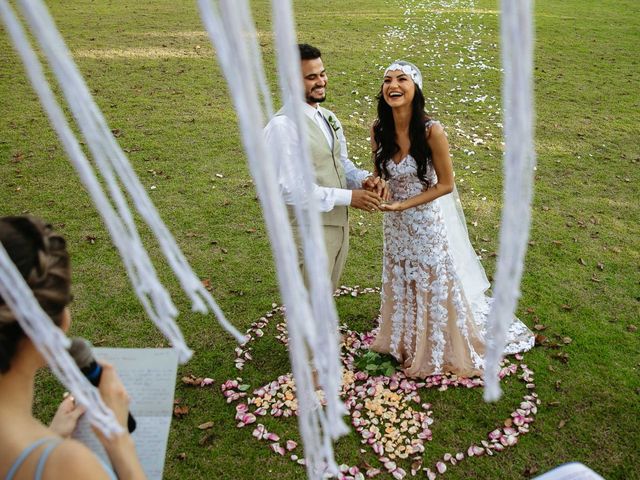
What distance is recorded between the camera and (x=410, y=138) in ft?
12.7

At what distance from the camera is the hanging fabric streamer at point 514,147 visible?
2.67 ft

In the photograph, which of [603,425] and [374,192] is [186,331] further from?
[603,425]

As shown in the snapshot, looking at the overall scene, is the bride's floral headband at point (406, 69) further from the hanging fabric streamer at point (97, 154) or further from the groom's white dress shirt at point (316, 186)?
the hanging fabric streamer at point (97, 154)

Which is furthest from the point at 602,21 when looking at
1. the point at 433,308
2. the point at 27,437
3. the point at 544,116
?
the point at 27,437

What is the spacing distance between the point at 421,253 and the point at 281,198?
3.30 meters

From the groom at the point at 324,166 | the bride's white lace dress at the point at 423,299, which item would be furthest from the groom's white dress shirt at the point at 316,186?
the bride's white lace dress at the point at 423,299

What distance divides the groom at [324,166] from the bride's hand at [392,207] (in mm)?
78

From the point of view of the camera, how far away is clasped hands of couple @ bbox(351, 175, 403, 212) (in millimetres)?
3729

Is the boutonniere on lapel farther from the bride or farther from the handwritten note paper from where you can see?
the handwritten note paper

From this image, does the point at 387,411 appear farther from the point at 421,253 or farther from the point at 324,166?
the point at 324,166

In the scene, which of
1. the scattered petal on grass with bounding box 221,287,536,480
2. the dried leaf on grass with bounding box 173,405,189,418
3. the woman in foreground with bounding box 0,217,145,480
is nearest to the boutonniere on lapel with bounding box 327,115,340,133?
the scattered petal on grass with bounding box 221,287,536,480

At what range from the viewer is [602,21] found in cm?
1653

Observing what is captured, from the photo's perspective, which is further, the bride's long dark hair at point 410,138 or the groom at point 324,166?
the bride's long dark hair at point 410,138

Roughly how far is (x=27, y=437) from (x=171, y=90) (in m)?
10.4
